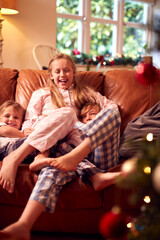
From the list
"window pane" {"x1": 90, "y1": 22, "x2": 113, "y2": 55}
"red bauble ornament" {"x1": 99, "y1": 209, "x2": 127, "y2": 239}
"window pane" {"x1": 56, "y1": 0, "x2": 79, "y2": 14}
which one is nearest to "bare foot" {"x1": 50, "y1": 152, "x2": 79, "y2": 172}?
"red bauble ornament" {"x1": 99, "y1": 209, "x2": 127, "y2": 239}

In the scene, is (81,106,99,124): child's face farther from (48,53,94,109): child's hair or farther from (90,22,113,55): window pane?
(90,22,113,55): window pane

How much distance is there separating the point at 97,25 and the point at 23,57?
5.11ft

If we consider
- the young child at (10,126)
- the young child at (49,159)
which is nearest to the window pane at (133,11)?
the young child at (10,126)

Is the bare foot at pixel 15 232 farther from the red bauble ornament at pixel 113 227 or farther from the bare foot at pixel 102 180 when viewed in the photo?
the red bauble ornament at pixel 113 227

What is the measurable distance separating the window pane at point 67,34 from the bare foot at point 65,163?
376cm

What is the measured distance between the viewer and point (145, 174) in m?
0.64

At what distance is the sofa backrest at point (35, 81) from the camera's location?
228 centimetres

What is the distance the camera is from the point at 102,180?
1.51m

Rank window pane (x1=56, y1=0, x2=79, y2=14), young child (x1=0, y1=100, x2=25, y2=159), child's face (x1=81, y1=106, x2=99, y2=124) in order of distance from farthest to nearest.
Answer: window pane (x1=56, y1=0, x2=79, y2=14) → child's face (x1=81, y1=106, x2=99, y2=124) → young child (x1=0, y1=100, x2=25, y2=159)

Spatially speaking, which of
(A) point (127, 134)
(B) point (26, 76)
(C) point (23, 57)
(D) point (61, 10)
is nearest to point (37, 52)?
(C) point (23, 57)

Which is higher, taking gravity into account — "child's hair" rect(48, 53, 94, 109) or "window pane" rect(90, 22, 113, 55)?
"window pane" rect(90, 22, 113, 55)

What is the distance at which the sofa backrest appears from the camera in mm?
2277

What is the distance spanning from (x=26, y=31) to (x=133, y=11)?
2215mm

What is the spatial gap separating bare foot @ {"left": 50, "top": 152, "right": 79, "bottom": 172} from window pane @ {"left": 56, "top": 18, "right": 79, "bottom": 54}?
3760 millimetres
